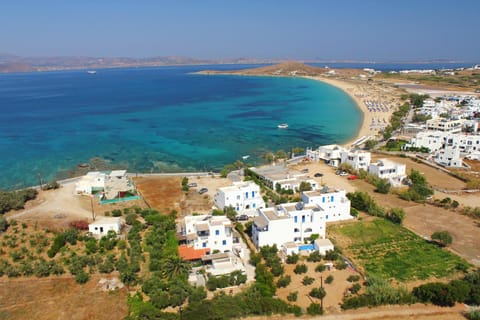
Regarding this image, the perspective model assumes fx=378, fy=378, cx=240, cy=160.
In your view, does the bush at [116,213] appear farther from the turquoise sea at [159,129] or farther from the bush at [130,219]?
the turquoise sea at [159,129]

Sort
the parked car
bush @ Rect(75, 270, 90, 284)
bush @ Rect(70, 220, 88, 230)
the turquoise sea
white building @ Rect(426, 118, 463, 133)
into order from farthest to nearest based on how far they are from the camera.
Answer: white building @ Rect(426, 118, 463, 133) → the turquoise sea → the parked car → bush @ Rect(70, 220, 88, 230) → bush @ Rect(75, 270, 90, 284)

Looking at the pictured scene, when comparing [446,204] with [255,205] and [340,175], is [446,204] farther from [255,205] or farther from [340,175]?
[255,205]

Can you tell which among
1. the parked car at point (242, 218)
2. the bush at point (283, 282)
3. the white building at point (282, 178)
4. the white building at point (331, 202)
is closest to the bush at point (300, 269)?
the bush at point (283, 282)

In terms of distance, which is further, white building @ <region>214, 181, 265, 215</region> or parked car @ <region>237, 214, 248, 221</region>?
white building @ <region>214, 181, 265, 215</region>

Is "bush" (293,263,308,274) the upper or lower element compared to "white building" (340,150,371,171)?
lower

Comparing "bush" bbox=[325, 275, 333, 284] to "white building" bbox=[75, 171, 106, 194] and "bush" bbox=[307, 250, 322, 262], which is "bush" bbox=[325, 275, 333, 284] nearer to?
"bush" bbox=[307, 250, 322, 262]

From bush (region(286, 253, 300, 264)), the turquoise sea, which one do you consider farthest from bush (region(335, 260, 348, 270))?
the turquoise sea

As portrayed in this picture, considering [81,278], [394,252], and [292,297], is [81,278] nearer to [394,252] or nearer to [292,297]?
[292,297]
